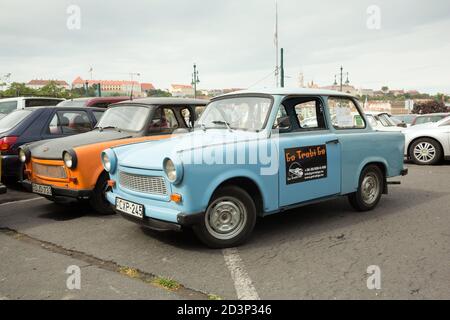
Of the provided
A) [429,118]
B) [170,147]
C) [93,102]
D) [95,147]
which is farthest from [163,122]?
[429,118]

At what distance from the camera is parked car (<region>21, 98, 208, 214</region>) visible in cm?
554

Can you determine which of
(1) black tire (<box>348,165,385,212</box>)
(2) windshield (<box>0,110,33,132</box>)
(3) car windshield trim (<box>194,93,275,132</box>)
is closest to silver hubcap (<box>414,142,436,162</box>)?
(1) black tire (<box>348,165,385,212</box>)

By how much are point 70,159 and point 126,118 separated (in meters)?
1.51

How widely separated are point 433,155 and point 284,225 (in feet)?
24.9

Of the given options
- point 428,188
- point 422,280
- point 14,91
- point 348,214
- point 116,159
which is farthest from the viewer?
point 14,91

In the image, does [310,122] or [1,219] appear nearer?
[310,122]

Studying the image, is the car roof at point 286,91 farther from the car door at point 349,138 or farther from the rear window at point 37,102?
the rear window at point 37,102

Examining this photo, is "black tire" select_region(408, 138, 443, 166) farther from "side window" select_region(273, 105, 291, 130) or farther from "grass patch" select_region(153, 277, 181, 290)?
"grass patch" select_region(153, 277, 181, 290)

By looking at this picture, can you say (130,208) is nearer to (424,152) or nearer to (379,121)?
(424,152)

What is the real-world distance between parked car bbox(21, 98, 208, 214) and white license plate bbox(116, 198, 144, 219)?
1085 mm

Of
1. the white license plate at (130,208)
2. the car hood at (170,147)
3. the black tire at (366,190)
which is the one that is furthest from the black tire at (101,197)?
the black tire at (366,190)
